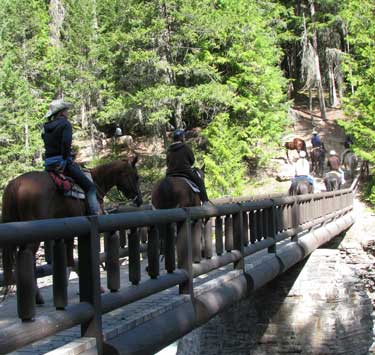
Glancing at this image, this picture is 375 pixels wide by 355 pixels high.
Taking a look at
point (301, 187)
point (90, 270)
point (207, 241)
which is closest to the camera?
point (90, 270)

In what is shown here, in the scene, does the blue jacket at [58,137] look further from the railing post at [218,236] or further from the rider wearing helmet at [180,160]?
the rider wearing helmet at [180,160]

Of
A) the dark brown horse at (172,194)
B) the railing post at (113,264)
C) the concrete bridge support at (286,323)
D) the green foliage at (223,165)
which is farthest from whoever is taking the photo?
the green foliage at (223,165)

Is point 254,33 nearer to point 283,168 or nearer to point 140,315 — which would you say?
point 283,168

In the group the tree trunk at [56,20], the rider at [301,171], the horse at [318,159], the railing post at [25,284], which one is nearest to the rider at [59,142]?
the railing post at [25,284]

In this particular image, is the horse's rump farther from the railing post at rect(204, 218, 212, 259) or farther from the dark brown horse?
the railing post at rect(204, 218, 212, 259)

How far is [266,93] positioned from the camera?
3662 cm

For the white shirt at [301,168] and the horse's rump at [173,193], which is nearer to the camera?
the horse's rump at [173,193]

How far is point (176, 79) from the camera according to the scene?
35656 mm

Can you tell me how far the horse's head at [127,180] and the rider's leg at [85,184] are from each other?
2048mm

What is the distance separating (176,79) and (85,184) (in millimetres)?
28195

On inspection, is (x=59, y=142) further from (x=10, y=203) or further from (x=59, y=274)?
(x=59, y=274)

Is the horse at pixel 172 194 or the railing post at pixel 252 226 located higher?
the horse at pixel 172 194

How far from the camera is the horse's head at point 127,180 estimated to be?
1016 cm

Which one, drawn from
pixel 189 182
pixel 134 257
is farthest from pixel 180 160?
pixel 134 257
